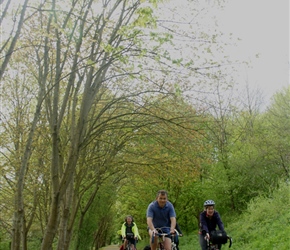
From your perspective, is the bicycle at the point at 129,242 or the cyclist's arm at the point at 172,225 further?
the bicycle at the point at 129,242

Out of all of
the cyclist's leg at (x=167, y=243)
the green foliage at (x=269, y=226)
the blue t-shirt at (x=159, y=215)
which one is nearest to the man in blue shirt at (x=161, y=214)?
the blue t-shirt at (x=159, y=215)

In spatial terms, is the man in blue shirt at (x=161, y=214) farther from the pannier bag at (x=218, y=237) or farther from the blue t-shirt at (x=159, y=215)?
the pannier bag at (x=218, y=237)

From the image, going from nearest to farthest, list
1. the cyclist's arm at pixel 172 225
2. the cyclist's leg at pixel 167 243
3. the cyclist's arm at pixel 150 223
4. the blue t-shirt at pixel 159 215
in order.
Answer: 1. the cyclist's leg at pixel 167 243
2. the cyclist's arm at pixel 172 225
3. the cyclist's arm at pixel 150 223
4. the blue t-shirt at pixel 159 215

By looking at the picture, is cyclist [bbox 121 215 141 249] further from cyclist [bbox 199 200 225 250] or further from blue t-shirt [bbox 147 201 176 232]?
blue t-shirt [bbox 147 201 176 232]

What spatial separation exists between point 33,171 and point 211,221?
1465 centimetres

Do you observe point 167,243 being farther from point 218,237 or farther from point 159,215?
point 218,237

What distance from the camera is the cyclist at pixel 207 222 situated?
8766 millimetres

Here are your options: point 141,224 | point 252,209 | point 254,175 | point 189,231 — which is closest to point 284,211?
point 252,209

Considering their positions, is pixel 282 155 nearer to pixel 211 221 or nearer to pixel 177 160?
pixel 177 160

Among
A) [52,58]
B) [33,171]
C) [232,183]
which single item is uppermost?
[52,58]

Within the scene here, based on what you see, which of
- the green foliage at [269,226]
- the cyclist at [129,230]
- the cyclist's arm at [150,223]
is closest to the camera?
the cyclist's arm at [150,223]

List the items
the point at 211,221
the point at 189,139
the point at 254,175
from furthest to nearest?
the point at 254,175 → the point at 189,139 → the point at 211,221

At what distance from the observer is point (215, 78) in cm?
1038

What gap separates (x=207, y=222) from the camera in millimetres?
8938
